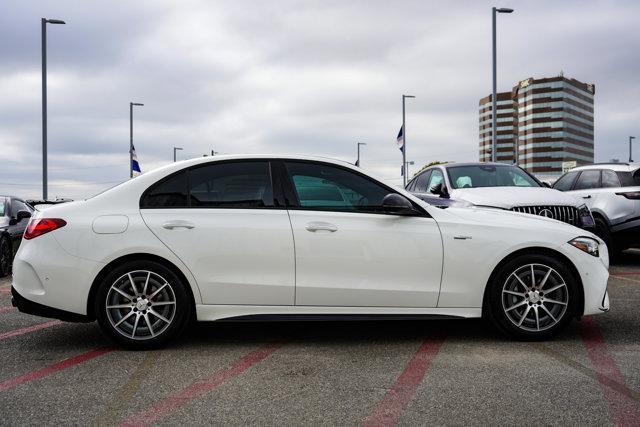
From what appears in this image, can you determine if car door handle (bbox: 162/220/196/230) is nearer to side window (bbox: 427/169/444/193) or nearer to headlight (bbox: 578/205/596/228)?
headlight (bbox: 578/205/596/228)

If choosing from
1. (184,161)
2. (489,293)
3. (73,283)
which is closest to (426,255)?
(489,293)

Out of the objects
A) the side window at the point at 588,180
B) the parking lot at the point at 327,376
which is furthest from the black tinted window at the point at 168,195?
the side window at the point at 588,180

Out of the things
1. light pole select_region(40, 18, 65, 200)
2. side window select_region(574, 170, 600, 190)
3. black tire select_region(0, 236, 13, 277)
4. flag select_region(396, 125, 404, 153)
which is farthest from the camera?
flag select_region(396, 125, 404, 153)

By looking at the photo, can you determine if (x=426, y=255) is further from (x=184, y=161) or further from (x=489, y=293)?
(x=184, y=161)

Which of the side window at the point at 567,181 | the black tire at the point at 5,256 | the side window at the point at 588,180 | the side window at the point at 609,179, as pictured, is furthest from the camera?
the side window at the point at 567,181

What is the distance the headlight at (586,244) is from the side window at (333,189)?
1627mm

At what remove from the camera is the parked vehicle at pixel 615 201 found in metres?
10.7

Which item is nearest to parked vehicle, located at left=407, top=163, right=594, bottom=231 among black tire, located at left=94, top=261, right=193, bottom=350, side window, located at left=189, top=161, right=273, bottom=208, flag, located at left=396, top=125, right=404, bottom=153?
side window, located at left=189, top=161, right=273, bottom=208

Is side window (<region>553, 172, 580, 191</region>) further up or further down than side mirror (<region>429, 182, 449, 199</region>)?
further up

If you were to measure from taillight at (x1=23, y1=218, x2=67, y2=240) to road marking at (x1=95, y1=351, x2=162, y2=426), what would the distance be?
1.23 metres

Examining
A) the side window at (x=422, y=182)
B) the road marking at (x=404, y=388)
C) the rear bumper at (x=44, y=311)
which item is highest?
the side window at (x=422, y=182)

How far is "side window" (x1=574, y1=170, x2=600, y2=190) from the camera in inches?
454

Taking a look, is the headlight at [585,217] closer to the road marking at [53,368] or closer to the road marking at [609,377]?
the road marking at [609,377]

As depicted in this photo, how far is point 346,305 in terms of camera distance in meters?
5.18
